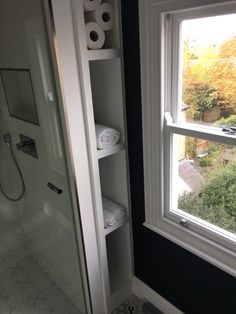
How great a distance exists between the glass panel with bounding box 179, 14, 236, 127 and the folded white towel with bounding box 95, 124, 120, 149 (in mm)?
419

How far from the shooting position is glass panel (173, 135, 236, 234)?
4.30ft

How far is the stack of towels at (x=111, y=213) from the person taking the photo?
5.56 feet

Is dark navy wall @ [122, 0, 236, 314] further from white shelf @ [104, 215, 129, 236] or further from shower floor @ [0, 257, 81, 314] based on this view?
shower floor @ [0, 257, 81, 314]

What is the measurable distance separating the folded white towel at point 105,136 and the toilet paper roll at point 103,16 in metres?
0.49

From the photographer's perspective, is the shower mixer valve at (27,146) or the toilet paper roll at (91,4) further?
the shower mixer valve at (27,146)

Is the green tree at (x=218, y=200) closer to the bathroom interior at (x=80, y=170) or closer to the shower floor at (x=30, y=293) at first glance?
the bathroom interior at (x=80, y=170)

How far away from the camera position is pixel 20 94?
170 cm

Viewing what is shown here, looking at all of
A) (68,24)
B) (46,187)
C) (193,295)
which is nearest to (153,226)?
(193,295)

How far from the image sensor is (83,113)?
137 centimetres

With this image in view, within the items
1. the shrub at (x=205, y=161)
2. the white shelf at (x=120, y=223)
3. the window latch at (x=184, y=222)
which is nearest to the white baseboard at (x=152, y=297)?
the white shelf at (x=120, y=223)

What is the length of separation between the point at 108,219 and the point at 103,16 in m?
1.09

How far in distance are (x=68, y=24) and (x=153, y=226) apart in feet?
3.77

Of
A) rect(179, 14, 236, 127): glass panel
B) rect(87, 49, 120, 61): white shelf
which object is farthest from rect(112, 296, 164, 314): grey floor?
rect(87, 49, 120, 61): white shelf

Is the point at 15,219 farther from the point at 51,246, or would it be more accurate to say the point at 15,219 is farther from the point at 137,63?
the point at 137,63
